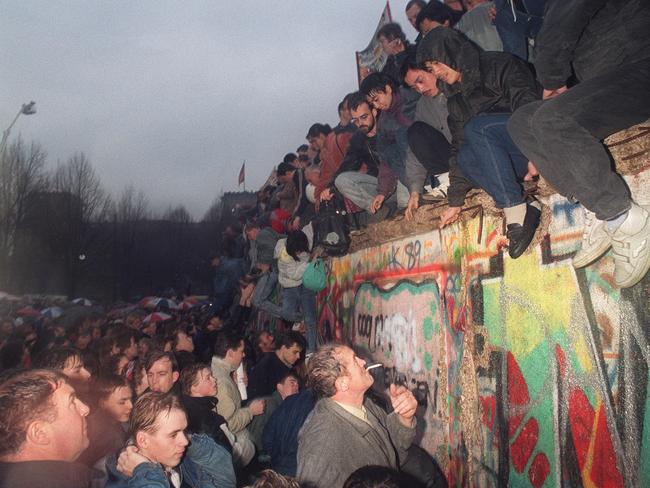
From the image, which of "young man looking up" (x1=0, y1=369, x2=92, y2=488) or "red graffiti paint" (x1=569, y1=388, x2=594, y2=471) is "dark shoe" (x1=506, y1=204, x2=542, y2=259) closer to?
"red graffiti paint" (x1=569, y1=388, x2=594, y2=471)

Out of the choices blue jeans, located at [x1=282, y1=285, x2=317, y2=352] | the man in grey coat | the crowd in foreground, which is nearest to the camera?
the crowd in foreground

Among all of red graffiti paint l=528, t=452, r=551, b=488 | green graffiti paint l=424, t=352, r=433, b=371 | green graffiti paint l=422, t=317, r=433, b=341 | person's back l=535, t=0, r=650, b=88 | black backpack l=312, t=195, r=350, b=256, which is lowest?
red graffiti paint l=528, t=452, r=551, b=488

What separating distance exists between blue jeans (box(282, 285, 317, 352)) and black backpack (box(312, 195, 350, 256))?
208 cm

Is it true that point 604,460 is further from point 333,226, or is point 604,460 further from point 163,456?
point 333,226

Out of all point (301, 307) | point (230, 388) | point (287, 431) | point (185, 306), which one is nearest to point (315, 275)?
point (301, 307)

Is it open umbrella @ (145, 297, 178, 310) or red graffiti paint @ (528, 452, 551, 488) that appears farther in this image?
open umbrella @ (145, 297, 178, 310)

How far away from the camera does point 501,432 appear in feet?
13.1

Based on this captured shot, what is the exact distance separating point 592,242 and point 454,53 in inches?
63.2

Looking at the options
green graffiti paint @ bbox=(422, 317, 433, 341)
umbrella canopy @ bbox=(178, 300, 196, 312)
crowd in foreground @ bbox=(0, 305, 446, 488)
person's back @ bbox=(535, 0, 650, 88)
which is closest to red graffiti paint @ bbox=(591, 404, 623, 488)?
crowd in foreground @ bbox=(0, 305, 446, 488)

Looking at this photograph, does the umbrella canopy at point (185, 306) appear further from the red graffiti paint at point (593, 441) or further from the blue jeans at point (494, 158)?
the red graffiti paint at point (593, 441)

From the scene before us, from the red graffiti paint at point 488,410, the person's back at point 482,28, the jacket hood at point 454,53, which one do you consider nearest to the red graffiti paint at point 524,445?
the red graffiti paint at point 488,410

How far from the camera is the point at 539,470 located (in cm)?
355

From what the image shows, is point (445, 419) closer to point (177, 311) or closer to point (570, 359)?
point (570, 359)

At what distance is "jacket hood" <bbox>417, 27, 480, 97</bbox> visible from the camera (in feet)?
11.4
